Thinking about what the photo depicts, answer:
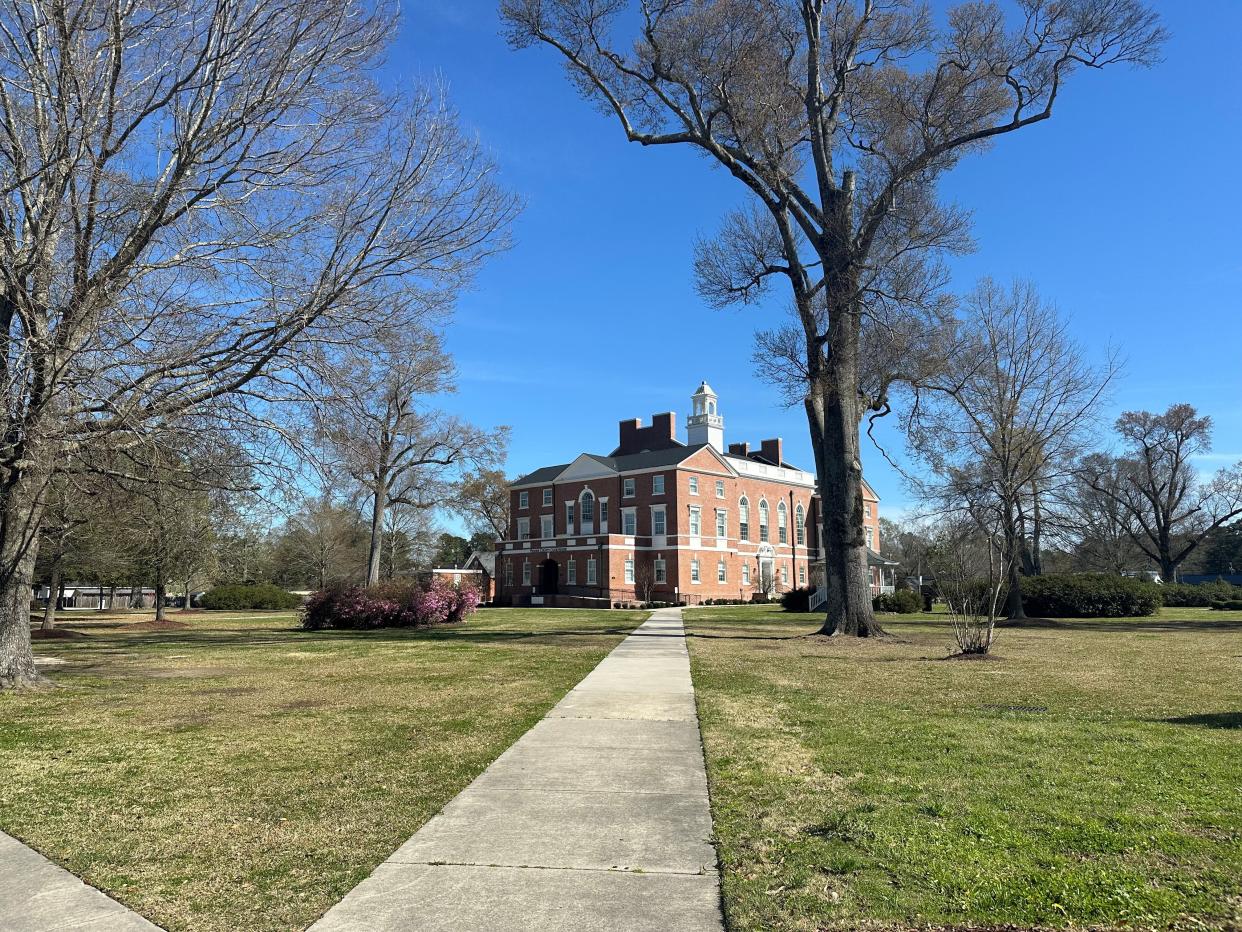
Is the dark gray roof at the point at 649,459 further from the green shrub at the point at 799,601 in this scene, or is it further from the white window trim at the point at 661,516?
the green shrub at the point at 799,601

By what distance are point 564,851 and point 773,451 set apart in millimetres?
66305

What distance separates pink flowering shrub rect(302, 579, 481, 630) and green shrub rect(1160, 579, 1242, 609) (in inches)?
1391

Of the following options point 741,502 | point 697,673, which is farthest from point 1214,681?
point 741,502

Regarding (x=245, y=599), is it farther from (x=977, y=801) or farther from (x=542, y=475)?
(x=977, y=801)

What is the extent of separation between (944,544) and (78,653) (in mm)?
A: 24821

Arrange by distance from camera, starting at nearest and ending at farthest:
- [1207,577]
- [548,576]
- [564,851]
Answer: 1. [564,851]
2. [548,576]
3. [1207,577]

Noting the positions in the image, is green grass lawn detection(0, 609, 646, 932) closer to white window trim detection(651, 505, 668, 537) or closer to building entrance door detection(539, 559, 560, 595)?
white window trim detection(651, 505, 668, 537)

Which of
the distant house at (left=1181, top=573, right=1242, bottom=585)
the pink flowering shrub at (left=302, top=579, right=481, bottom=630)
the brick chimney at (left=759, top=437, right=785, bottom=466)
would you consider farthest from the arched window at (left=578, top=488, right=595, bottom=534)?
the distant house at (left=1181, top=573, right=1242, bottom=585)

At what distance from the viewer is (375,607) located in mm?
26719

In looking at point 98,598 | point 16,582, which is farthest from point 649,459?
point 16,582

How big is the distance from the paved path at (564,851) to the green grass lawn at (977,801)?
0.79ft

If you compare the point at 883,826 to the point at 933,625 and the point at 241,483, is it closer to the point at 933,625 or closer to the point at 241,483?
the point at 241,483

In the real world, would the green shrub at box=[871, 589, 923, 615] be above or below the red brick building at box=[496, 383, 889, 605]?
below

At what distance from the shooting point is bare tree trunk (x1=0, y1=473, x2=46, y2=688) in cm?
1106
